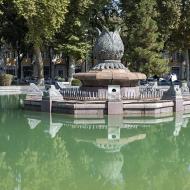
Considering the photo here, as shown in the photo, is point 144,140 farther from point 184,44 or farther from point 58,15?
point 184,44

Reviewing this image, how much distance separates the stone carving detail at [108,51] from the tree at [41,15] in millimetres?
16408

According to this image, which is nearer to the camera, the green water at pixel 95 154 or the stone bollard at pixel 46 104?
the green water at pixel 95 154

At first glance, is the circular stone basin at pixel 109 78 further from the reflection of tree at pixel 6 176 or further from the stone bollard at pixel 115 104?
the reflection of tree at pixel 6 176

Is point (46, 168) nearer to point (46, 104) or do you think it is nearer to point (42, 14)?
point (46, 104)

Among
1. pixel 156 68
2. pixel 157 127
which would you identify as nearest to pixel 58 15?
pixel 156 68

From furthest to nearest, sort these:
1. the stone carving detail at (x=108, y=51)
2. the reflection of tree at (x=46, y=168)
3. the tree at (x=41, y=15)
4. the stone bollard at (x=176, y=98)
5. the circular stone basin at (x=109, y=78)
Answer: the tree at (x=41, y=15) → the stone carving detail at (x=108, y=51) → the circular stone basin at (x=109, y=78) → the stone bollard at (x=176, y=98) → the reflection of tree at (x=46, y=168)

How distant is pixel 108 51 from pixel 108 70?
1.27m

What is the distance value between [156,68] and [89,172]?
37.5 m

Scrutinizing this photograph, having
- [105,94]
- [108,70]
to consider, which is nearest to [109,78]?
[108,70]

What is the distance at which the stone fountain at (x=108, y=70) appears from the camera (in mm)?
24312

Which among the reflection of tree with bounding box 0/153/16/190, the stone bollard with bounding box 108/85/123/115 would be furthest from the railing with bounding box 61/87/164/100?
the reflection of tree with bounding box 0/153/16/190

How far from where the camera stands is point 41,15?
4284 centimetres

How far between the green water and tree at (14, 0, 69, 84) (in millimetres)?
21811

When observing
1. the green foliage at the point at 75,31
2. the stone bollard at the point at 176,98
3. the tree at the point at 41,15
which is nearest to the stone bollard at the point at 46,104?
the stone bollard at the point at 176,98
